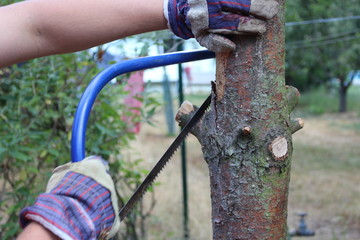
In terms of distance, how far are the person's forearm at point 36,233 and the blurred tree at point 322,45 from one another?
6725 mm

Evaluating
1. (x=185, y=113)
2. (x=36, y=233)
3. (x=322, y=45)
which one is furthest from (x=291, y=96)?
(x=322, y=45)

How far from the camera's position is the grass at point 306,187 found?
4.35 meters

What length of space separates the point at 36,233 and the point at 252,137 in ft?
2.25

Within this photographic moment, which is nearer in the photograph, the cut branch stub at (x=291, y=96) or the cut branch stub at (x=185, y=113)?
the cut branch stub at (x=291, y=96)

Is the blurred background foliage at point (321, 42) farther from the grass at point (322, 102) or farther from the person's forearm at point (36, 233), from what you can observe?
the person's forearm at point (36, 233)

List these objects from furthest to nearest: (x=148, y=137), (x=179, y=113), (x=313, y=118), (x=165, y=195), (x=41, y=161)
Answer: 1. (x=313, y=118)
2. (x=148, y=137)
3. (x=165, y=195)
4. (x=41, y=161)
5. (x=179, y=113)

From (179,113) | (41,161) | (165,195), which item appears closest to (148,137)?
(165,195)

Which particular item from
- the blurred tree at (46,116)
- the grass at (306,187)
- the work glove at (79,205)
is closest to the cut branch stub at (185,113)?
the work glove at (79,205)

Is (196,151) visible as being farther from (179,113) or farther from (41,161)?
(179,113)

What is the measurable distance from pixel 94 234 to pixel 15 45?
0.57m

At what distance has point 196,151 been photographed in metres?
8.10

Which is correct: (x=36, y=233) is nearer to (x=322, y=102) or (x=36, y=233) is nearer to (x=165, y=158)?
(x=165, y=158)

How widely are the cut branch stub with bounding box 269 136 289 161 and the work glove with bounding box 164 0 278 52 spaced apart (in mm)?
313

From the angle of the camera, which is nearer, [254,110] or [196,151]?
[254,110]
